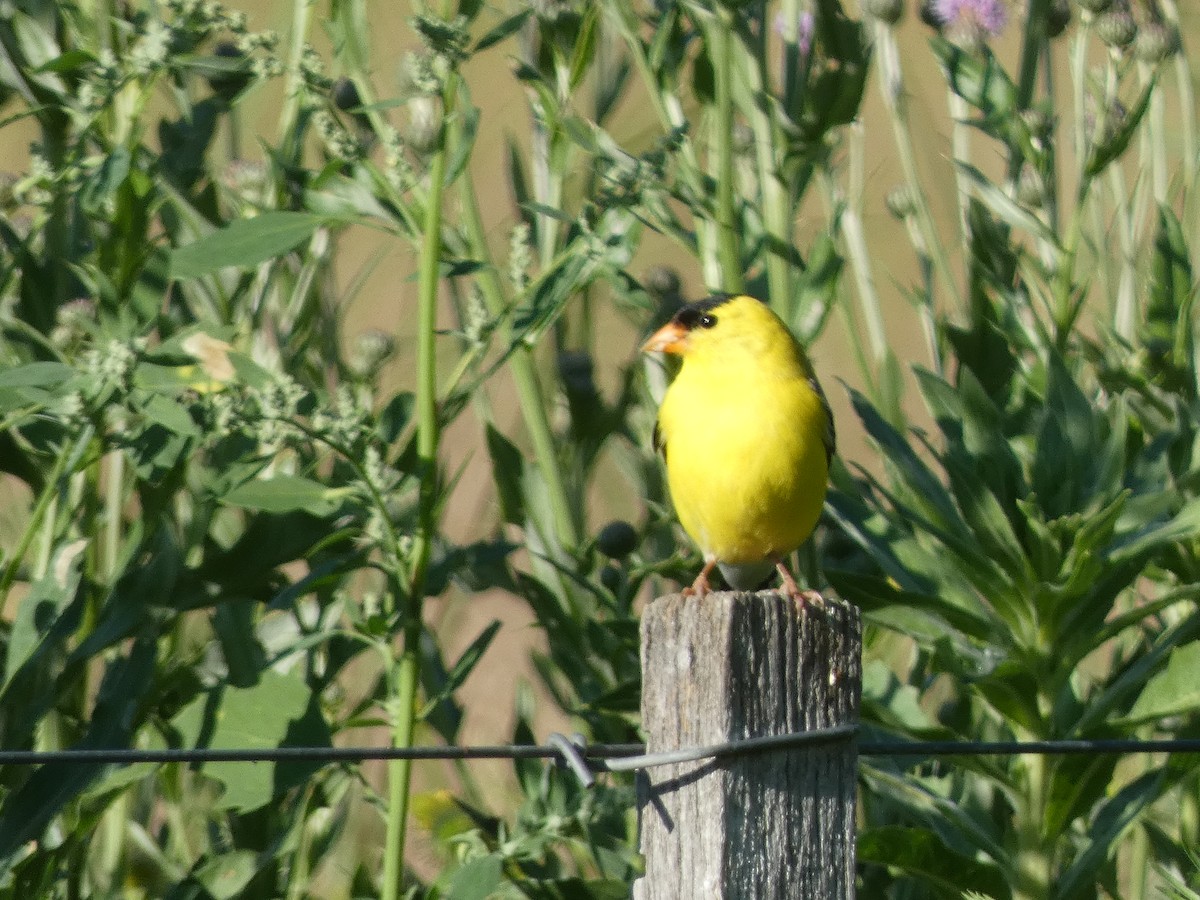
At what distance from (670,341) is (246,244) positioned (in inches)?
28.5

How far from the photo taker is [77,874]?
2.70 metres

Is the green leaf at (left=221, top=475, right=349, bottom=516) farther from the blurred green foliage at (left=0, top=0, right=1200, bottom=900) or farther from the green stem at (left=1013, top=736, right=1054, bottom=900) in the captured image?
the green stem at (left=1013, top=736, right=1054, bottom=900)

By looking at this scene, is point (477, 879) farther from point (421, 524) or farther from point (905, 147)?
point (905, 147)

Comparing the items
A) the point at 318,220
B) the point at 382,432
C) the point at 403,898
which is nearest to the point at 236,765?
the point at 403,898

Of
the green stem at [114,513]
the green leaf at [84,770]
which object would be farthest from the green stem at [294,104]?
the green leaf at [84,770]

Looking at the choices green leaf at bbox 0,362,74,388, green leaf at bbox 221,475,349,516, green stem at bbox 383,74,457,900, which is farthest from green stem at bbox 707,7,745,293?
green leaf at bbox 0,362,74,388

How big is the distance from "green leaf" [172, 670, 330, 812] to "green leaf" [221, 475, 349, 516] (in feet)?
A: 0.88

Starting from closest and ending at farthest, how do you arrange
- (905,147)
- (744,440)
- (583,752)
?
1. (583,752)
2. (744,440)
3. (905,147)

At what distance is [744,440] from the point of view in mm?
2371

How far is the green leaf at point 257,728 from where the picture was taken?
231 cm

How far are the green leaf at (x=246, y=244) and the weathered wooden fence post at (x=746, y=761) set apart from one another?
964 millimetres

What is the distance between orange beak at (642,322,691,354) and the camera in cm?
268

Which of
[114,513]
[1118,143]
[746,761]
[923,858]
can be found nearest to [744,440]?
[923,858]

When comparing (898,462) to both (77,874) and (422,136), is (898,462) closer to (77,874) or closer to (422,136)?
(422,136)
